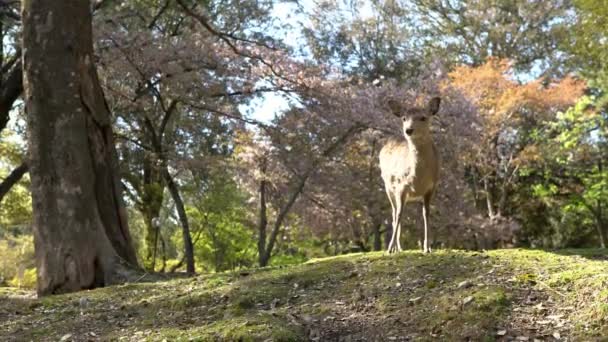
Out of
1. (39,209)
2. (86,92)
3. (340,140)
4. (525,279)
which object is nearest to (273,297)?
(525,279)

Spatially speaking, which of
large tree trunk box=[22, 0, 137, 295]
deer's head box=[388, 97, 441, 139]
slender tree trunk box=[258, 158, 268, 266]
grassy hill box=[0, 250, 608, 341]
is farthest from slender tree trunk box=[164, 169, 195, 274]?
deer's head box=[388, 97, 441, 139]

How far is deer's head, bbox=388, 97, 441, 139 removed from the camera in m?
6.33

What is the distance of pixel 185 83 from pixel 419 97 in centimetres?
593

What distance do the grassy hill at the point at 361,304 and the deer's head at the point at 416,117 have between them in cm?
119

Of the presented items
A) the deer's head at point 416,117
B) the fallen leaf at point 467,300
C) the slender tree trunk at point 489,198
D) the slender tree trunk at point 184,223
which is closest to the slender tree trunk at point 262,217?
the slender tree trunk at point 184,223

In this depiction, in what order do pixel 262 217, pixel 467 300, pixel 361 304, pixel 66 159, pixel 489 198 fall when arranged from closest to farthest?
1. pixel 467 300
2. pixel 361 304
3. pixel 66 159
4. pixel 262 217
5. pixel 489 198

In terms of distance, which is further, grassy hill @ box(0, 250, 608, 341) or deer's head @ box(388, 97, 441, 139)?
deer's head @ box(388, 97, 441, 139)

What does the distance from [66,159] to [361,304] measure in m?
3.70

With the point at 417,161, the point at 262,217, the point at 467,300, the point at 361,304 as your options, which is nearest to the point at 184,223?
the point at 262,217

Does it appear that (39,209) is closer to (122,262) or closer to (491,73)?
(122,262)

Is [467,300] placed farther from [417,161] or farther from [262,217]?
[262,217]

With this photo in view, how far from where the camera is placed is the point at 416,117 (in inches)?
251

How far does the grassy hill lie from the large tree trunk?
0.79 metres

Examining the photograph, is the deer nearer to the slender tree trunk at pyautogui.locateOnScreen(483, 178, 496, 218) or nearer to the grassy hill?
the grassy hill
